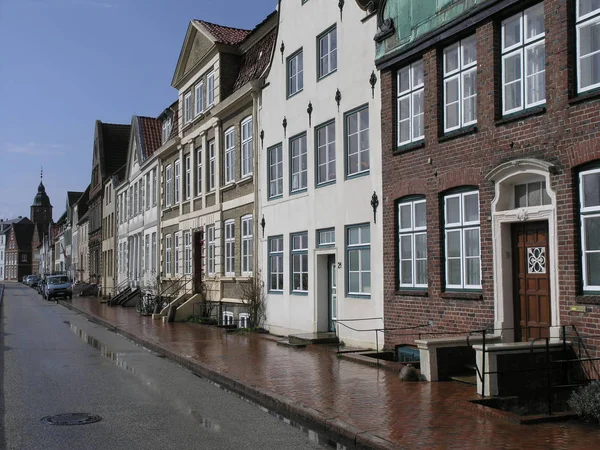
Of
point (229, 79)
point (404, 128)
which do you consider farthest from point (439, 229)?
point (229, 79)

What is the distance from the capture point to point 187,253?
31.2m

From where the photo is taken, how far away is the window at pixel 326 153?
17.9m

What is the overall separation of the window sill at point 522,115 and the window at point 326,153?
645 cm

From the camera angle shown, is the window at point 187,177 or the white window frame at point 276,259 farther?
the window at point 187,177

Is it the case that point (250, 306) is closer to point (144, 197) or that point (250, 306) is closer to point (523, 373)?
point (523, 373)

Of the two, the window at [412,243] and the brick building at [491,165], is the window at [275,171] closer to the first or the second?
the brick building at [491,165]

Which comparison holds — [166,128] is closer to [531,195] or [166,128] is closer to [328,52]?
[328,52]

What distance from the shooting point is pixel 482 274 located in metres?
12.2

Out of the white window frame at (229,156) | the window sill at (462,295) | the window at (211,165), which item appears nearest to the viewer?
the window sill at (462,295)

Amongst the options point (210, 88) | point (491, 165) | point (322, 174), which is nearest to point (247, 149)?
point (210, 88)

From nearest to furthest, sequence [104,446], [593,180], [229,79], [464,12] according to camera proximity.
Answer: [104,446]
[593,180]
[464,12]
[229,79]

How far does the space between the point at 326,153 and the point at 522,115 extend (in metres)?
7.43

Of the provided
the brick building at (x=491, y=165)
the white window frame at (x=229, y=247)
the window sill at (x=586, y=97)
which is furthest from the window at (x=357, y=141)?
the white window frame at (x=229, y=247)

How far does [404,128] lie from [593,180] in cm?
525
